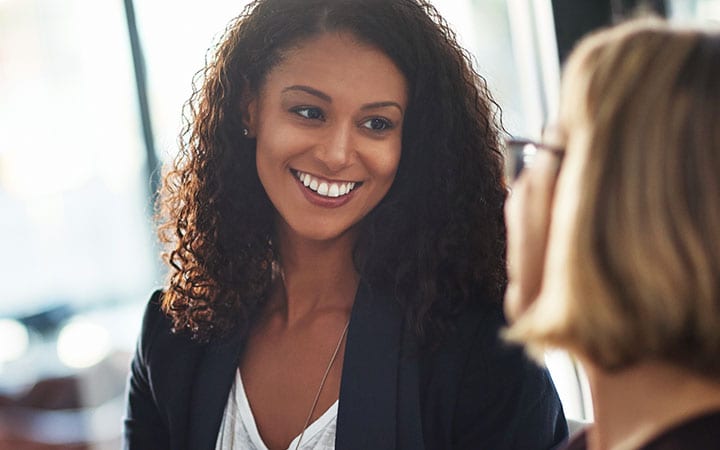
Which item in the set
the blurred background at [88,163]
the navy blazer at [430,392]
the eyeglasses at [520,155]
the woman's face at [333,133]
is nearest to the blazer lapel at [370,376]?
the navy blazer at [430,392]

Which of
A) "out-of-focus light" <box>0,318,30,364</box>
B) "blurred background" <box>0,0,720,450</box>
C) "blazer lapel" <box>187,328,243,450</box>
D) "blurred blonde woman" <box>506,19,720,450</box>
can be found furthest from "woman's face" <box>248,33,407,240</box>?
"out-of-focus light" <box>0,318,30,364</box>

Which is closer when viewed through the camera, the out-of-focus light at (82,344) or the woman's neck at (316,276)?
the woman's neck at (316,276)

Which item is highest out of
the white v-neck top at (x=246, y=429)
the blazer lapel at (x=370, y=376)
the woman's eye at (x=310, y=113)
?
the woman's eye at (x=310, y=113)

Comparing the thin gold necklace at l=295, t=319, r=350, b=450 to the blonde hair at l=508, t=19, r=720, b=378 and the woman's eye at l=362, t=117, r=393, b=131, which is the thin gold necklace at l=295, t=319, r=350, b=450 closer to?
the woman's eye at l=362, t=117, r=393, b=131

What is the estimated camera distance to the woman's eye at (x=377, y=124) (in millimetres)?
1653

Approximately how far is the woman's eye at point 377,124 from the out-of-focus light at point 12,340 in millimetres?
3301

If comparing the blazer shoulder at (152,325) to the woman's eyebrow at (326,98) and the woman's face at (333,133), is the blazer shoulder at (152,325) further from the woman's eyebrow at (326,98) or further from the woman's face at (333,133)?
the woman's eyebrow at (326,98)

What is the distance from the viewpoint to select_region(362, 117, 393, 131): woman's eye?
1653mm

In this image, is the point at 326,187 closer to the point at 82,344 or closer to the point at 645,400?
the point at 645,400

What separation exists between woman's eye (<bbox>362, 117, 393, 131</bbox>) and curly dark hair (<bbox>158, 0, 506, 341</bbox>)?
6 centimetres

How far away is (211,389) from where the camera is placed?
1.72 m

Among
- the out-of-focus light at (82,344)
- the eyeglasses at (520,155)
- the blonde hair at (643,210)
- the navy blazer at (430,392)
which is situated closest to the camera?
the blonde hair at (643,210)

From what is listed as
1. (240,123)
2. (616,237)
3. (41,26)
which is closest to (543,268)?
(616,237)

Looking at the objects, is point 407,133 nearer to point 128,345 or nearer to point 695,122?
point 695,122
